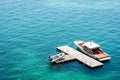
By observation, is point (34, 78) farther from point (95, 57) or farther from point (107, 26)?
point (107, 26)

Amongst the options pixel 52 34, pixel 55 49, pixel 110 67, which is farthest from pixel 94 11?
pixel 110 67

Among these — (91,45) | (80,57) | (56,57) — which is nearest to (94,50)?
(91,45)

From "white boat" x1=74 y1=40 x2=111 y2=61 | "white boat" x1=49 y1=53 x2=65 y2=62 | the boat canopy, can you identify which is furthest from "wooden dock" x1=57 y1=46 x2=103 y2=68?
the boat canopy

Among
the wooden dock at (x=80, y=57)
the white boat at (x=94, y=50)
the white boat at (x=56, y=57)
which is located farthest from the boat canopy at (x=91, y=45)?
the white boat at (x=56, y=57)

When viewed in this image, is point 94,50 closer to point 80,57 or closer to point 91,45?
point 91,45

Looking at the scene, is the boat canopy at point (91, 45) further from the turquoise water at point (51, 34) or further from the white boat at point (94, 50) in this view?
the turquoise water at point (51, 34)
